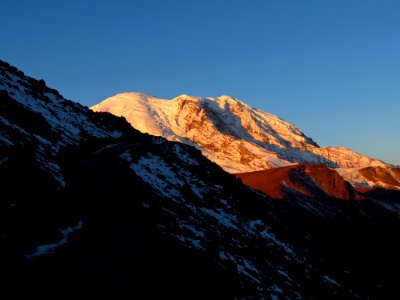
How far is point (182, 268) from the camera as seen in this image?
703 inches

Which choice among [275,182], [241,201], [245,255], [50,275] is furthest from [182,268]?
[275,182]

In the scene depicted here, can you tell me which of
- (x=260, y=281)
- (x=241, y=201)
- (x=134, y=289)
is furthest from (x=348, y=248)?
(x=134, y=289)

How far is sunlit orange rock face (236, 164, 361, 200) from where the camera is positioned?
366ft

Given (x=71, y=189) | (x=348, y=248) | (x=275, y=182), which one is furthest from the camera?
(x=275, y=182)

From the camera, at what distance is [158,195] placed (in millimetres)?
32156

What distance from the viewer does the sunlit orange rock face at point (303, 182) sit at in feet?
366

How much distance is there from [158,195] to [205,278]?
14544 mm

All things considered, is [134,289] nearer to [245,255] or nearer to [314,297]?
[245,255]

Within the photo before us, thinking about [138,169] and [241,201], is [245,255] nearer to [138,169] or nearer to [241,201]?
[138,169]

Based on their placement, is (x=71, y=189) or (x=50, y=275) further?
(x=71, y=189)

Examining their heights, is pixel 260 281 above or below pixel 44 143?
below

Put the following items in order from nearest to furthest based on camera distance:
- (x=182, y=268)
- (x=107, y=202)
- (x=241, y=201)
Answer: (x=182, y=268)
(x=107, y=202)
(x=241, y=201)

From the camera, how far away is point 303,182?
119625 mm

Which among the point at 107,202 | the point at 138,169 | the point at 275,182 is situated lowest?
the point at 107,202
